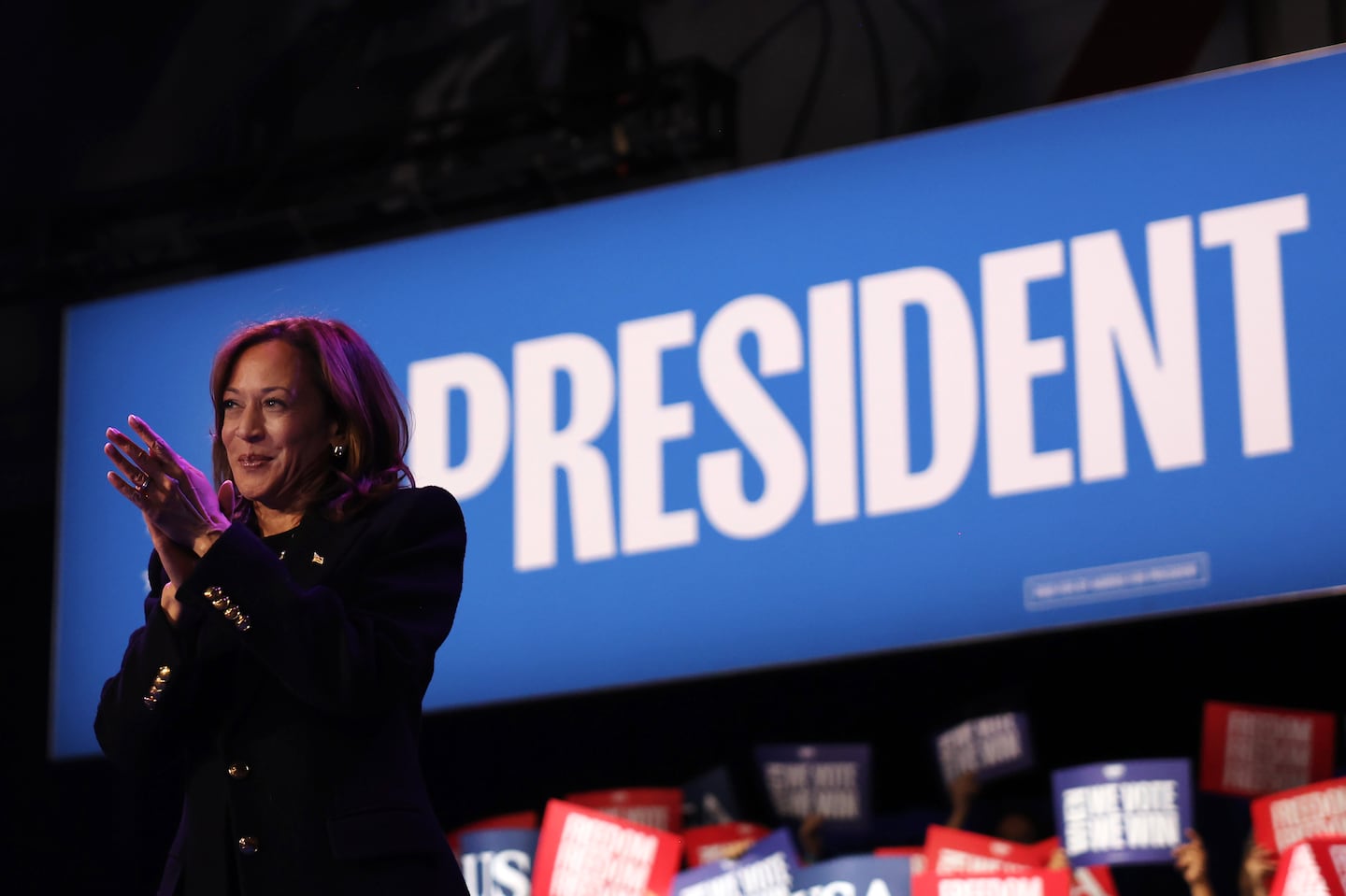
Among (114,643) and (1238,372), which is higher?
(1238,372)

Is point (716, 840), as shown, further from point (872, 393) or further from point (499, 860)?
point (872, 393)

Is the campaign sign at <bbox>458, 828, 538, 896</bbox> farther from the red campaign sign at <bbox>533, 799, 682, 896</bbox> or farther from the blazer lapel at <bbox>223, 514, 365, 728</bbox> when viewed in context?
the blazer lapel at <bbox>223, 514, 365, 728</bbox>

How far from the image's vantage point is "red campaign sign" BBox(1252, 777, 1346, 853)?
3359 millimetres

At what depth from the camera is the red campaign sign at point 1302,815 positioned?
11.0ft

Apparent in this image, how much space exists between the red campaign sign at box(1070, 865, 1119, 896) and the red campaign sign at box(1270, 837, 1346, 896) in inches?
24.7

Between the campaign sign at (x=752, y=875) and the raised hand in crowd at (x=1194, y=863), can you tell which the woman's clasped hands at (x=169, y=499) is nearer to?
the campaign sign at (x=752, y=875)

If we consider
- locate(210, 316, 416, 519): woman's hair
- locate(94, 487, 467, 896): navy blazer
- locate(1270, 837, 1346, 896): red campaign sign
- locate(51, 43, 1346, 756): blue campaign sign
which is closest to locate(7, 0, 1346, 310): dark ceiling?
locate(51, 43, 1346, 756): blue campaign sign

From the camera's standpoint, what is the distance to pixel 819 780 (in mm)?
4289

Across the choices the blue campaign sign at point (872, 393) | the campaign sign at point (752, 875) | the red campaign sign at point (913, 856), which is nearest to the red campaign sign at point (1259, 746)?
the blue campaign sign at point (872, 393)

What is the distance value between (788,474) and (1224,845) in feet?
3.79

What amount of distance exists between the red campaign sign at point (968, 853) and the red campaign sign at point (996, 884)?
0.29 ft

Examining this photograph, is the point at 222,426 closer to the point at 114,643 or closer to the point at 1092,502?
the point at 1092,502

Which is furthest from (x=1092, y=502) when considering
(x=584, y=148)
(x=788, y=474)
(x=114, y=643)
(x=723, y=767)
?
(x=114, y=643)

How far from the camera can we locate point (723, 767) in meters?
4.41
